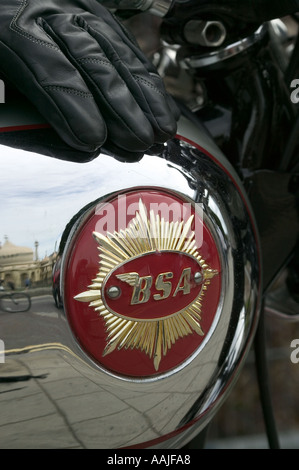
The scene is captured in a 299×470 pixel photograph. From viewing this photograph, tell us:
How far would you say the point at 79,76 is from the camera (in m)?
0.62

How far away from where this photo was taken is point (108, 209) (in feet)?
2.13

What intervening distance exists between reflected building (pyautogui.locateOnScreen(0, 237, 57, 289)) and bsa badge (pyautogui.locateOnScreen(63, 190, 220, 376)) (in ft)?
0.10

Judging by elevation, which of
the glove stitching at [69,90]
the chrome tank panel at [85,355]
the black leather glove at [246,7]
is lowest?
the chrome tank panel at [85,355]

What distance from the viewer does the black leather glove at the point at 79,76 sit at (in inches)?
24.0

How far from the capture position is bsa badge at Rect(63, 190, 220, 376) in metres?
0.64

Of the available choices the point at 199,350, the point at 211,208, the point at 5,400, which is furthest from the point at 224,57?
the point at 5,400

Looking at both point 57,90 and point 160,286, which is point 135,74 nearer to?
point 57,90

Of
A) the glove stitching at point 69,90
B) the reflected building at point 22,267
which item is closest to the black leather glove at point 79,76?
the glove stitching at point 69,90

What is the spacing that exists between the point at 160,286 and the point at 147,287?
16 mm

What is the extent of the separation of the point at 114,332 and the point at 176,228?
0.43 ft

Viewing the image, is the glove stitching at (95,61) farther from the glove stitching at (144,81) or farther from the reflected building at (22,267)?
the reflected building at (22,267)

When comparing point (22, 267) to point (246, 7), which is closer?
point (22, 267)

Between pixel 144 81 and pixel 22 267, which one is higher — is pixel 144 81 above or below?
above

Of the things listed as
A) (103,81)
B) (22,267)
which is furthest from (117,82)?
(22,267)
